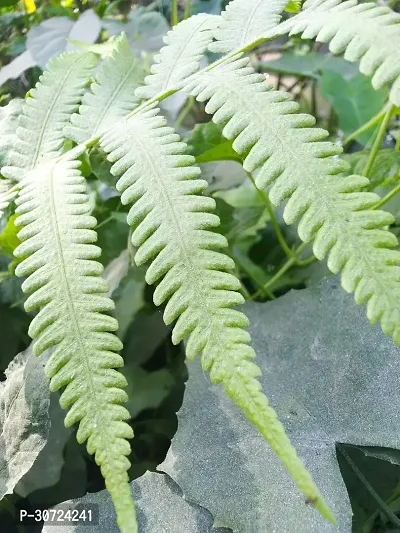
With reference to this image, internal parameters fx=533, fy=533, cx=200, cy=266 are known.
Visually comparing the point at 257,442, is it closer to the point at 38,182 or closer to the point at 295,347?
the point at 295,347

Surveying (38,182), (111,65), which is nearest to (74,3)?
(111,65)

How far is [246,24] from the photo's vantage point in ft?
1.78

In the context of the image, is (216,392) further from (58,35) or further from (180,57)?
(58,35)

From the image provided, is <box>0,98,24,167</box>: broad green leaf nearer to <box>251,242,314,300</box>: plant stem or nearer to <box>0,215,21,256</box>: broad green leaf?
<box>0,215,21,256</box>: broad green leaf

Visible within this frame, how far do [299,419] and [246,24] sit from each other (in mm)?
400

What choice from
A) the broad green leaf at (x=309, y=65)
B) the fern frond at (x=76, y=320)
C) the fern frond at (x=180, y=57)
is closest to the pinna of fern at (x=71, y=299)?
the fern frond at (x=76, y=320)

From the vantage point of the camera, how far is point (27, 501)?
64cm

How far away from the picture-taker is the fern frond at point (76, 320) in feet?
1.13

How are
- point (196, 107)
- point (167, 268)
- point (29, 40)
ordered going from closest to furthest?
point (167, 268)
point (29, 40)
point (196, 107)

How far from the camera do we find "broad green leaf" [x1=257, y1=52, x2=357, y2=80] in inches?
37.8

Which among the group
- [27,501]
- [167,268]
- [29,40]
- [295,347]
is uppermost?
[29,40]

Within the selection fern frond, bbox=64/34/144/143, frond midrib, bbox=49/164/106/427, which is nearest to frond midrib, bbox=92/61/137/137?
fern frond, bbox=64/34/144/143

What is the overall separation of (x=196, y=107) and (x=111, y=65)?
0.56m

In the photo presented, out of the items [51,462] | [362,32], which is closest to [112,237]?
[51,462]
